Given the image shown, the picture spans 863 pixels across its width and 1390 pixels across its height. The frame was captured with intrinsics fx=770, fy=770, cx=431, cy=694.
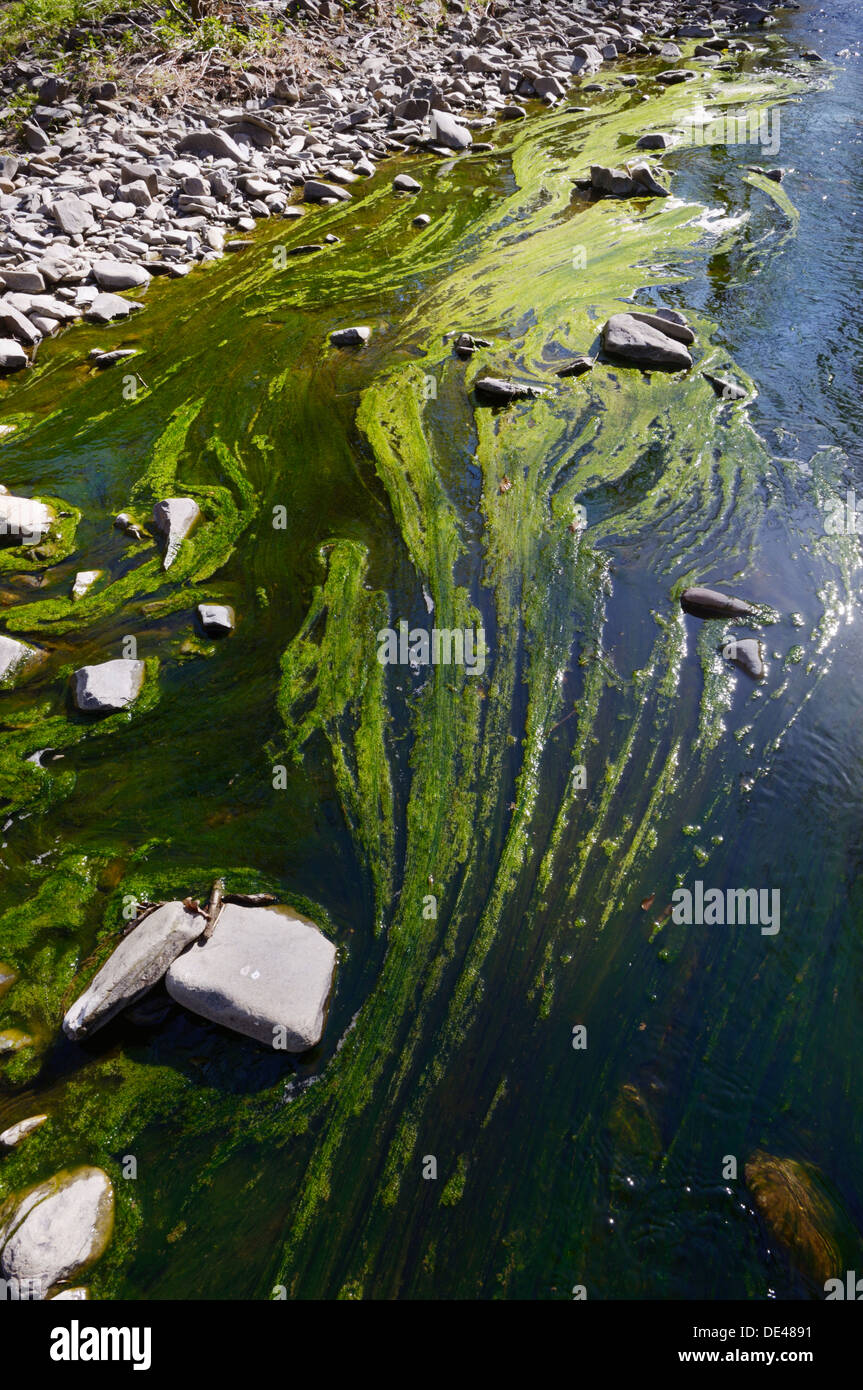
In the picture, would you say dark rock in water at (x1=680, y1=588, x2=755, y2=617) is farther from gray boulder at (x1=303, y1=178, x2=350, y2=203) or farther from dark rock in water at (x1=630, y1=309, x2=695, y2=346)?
gray boulder at (x1=303, y1=178, x2=350, y2=203)

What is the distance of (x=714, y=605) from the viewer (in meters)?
4.00

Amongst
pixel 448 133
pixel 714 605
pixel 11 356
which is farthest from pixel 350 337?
pixel 448 133

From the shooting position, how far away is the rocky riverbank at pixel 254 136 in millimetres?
7281

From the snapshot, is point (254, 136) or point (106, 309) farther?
point (254, 136)

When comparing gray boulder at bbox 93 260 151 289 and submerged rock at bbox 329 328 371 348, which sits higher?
gray boulder at bbox 93 260 151 289

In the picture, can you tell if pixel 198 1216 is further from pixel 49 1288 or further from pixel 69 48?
pixel 69 48

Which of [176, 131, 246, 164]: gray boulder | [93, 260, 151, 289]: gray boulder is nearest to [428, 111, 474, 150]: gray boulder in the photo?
[176, 131, 246, 164]: gray boulder

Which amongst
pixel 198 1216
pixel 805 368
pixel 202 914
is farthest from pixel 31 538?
pixel 805 368

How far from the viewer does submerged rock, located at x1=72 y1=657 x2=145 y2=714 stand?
378 cm

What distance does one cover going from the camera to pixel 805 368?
232 inches

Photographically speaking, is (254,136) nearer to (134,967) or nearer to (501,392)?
(501,392)

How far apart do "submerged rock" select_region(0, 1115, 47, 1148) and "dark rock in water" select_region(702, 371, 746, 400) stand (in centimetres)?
588

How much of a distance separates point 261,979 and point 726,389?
208 inches

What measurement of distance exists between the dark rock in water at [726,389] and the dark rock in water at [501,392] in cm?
130
